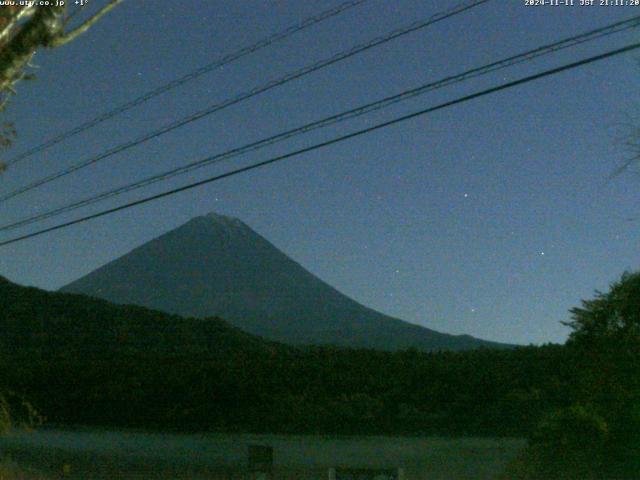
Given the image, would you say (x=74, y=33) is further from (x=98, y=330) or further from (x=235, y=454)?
(x=98, y=330)

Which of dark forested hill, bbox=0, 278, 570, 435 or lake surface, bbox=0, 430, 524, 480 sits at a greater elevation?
dark forested hill, bbox=0, 278, 570, 435

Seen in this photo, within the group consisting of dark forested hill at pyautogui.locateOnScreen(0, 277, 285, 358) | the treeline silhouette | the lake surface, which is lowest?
the lake surface

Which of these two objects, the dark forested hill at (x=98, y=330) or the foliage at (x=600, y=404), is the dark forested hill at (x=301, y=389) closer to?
the dark forested hill at (x=98, y=330)

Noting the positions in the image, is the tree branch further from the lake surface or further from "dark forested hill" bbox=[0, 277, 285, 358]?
"dark forested hill" bbox=[0, 277, 285, 358]

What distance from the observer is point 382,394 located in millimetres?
25500

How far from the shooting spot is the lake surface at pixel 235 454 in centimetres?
1755

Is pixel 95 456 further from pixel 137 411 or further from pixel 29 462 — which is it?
pixel 137 411

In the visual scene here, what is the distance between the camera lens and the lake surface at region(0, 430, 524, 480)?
1755 cm

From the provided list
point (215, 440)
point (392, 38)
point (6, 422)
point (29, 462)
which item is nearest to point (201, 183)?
point (392, 38)

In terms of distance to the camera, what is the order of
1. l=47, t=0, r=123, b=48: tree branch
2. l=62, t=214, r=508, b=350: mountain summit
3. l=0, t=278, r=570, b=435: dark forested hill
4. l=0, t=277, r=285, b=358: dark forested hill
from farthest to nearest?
1. l=62, t=214, r=508, b=350: mountain summit
2. l=0, t=277, r=285, b=358: dark forested hill
3. l=0, t=278, r=570, b=435: dark forested hill
4. l=47, t=0, r=123, b=48: tree branch

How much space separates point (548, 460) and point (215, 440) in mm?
12324

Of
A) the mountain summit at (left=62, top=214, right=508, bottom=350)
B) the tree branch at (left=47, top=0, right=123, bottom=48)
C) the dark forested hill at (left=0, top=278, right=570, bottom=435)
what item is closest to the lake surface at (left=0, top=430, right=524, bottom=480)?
the dark forested hill at (left=0, top=278, right=570, bottom=435)

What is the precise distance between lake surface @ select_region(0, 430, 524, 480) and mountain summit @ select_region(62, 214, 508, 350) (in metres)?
26.2

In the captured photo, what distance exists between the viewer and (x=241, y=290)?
82.1 metres
